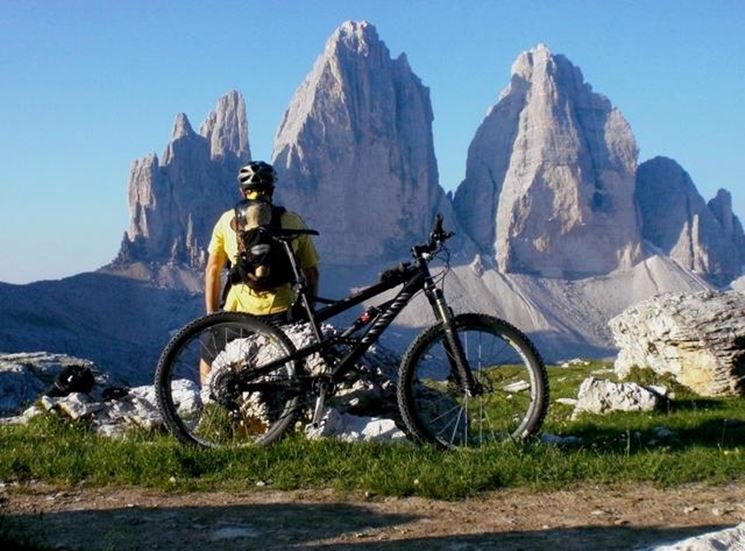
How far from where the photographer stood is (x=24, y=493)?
23.7 ft

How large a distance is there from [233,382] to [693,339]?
15.5 m

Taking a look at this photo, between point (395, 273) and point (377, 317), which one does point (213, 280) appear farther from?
point (395, 273)

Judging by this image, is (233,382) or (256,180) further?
(256,180)

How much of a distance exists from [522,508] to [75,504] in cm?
339

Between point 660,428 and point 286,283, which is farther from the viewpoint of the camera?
point 660,428

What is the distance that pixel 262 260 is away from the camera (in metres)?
9.23

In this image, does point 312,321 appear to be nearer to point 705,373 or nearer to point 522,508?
point 522,508

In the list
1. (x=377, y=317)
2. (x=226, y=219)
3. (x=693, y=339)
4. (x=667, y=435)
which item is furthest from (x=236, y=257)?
(x=693, y=339)

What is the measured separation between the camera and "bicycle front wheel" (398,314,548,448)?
8547 millimetres

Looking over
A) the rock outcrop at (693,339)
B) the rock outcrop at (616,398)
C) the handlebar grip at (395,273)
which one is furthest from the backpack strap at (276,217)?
the rock outcrop at (693,339)

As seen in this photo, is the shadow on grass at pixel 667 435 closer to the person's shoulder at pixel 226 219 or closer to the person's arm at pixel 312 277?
the person's arm at pixel 312 277

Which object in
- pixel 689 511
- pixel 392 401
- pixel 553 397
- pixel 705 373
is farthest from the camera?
pixel 553 397

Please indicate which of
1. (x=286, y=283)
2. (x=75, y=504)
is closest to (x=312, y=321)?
(x=286, y=283)

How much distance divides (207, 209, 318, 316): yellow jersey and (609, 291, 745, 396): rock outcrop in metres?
13.7
